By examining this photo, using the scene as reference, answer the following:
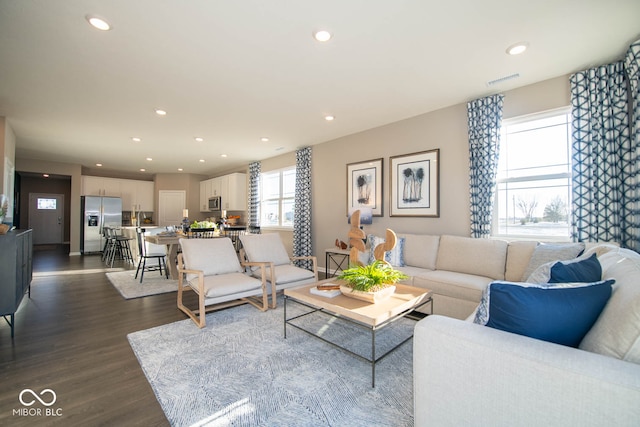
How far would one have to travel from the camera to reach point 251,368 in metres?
2.09

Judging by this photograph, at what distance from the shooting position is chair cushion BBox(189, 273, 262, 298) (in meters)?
2.91

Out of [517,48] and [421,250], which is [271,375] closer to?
[421,250]

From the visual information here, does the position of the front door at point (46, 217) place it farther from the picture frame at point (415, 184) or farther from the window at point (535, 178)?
the window at point (535, 178)

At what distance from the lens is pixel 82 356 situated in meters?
2.27

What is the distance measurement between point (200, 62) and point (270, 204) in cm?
459

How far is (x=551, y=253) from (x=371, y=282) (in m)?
1.86

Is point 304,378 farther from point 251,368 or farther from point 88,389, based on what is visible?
point 88,389

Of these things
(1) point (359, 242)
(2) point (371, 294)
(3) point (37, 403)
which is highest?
(1) point (359, 242)

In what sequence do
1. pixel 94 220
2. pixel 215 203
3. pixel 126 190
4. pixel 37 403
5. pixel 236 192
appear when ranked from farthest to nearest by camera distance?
pixel 126 190 < pixel 215 203 < pixel 94 220 < pixel 236 192 < pixel 37 403

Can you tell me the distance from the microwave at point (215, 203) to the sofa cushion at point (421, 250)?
6.38 m

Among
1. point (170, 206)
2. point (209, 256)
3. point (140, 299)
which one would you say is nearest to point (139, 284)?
point (140, 299)

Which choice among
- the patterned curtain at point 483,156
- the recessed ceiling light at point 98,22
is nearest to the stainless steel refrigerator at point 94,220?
the recessed ceiling light at point 98,22

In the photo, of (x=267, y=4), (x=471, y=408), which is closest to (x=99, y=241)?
(x=267, y=4)

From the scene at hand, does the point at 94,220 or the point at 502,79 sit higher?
the point at 502,79
